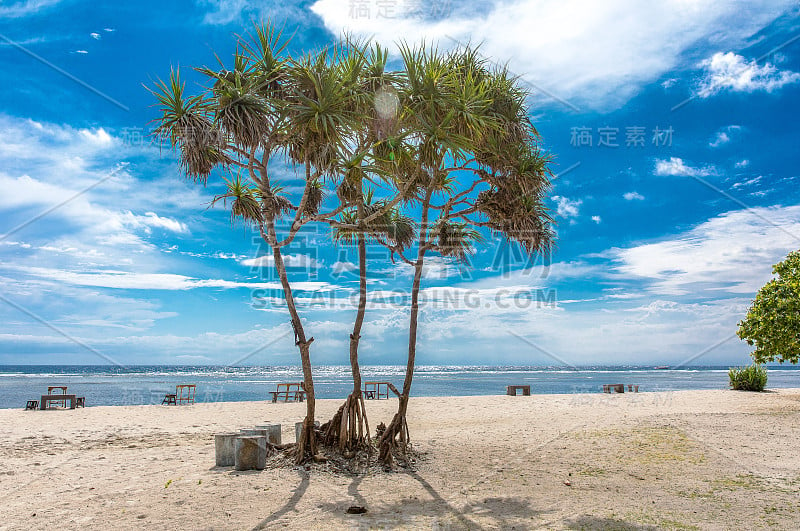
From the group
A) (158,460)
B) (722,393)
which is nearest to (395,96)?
(158,460)

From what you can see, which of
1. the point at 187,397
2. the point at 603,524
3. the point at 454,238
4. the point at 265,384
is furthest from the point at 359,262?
the point at 265,384

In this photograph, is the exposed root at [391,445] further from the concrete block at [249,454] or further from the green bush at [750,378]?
the green bush at [750,378]

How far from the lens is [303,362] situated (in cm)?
812

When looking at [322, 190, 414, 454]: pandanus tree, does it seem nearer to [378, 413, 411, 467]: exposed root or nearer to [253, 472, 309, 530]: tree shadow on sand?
[378, 413, 411, 467]: exposed root

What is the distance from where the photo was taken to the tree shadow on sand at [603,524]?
5.50 metres

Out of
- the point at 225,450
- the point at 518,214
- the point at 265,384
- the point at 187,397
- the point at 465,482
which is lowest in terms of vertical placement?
the point at 265,384

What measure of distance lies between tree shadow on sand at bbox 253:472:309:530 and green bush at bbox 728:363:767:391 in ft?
70.3

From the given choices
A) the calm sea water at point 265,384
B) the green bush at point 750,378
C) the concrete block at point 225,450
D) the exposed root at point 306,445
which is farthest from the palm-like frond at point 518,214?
the calm sea water at point 265,384

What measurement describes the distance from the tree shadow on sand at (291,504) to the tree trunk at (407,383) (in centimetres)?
134

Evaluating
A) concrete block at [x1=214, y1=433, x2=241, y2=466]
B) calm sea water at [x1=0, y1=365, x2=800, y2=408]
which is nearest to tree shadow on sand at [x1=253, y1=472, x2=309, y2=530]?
concrete block at [x1=214, y1=433, x2=241, y2=466]

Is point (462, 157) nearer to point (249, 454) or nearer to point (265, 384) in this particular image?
point (249, 454)

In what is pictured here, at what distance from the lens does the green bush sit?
74.9 feet

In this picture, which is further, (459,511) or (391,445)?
(391,445)

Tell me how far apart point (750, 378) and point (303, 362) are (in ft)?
73.8
